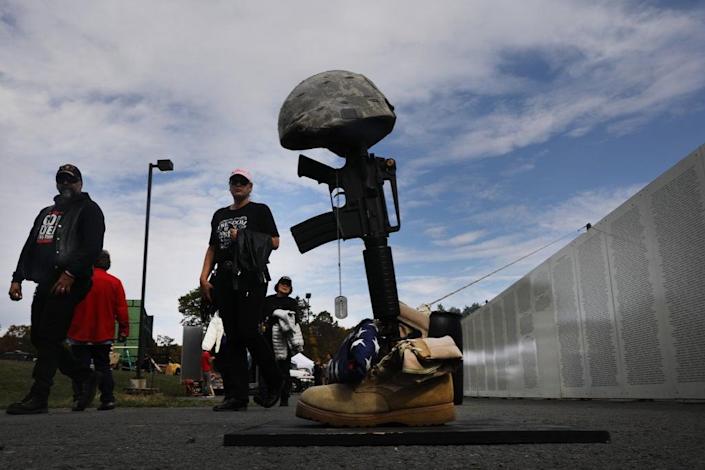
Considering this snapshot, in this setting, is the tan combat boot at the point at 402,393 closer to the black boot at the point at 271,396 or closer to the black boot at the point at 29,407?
the black boot at the point at 271,396

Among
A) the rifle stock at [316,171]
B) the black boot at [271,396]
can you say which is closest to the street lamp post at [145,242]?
→ the black boot at [271,396]

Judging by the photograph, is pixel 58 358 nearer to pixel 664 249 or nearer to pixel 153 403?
pixel 153 403

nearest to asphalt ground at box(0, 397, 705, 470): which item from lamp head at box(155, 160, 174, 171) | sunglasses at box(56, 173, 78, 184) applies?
sunglasses at box(56, 173, 78, 184)

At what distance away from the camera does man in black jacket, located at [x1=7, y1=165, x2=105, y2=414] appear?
4.78 meters

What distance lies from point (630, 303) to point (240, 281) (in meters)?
5.31

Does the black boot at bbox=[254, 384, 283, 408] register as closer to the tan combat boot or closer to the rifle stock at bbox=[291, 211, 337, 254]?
the rifle stock at bbox=[291, 211, 337, 254]

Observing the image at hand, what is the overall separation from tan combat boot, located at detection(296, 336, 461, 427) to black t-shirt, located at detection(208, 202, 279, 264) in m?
2.56

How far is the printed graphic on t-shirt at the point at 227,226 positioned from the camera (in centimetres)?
506

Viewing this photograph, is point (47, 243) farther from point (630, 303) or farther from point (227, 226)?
point (630, 303)

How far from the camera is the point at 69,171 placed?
5.37m

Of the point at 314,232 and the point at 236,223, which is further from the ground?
the point at 236,223

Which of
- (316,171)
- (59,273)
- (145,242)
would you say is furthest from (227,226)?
(145,242)

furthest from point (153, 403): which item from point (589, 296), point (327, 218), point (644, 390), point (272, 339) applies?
point (589, 296)

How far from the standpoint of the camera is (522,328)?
13.9m
